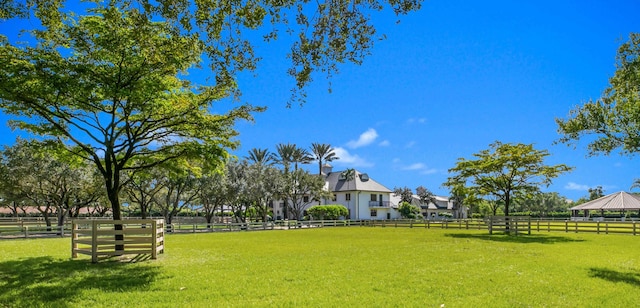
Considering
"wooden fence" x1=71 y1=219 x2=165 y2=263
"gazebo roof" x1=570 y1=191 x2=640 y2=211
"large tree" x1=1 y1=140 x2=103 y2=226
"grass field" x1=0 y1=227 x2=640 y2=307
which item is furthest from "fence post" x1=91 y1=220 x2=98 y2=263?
"gazebo roof" x1=570 y1=191 x2=640 y2=211

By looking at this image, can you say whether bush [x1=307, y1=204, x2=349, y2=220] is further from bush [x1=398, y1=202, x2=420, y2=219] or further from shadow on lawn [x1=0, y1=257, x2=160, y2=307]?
shadow on lawn [x1=0, y1=257, x2=160, y2=307]

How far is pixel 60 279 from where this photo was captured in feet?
31.5

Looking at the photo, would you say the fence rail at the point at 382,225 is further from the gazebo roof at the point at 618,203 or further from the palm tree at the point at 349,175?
the palm tree at the point at 349,175

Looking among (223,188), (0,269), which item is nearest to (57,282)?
(0,269)

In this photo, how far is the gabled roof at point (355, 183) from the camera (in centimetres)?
6713

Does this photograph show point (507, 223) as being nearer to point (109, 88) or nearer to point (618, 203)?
point (109, 88)

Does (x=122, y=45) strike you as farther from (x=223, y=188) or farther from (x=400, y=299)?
(x=223, y=188)

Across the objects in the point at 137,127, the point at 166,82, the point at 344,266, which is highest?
the point at 166,82

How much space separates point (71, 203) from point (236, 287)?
44.0m

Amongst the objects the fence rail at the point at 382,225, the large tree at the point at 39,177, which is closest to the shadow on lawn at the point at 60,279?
the fence rail at the point at 382,225

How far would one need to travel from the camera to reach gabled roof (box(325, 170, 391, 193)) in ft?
220

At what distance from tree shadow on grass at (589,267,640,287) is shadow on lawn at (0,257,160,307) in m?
10.9

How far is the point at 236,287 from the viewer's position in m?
8.66

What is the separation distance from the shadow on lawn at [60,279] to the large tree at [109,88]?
9.34ft
